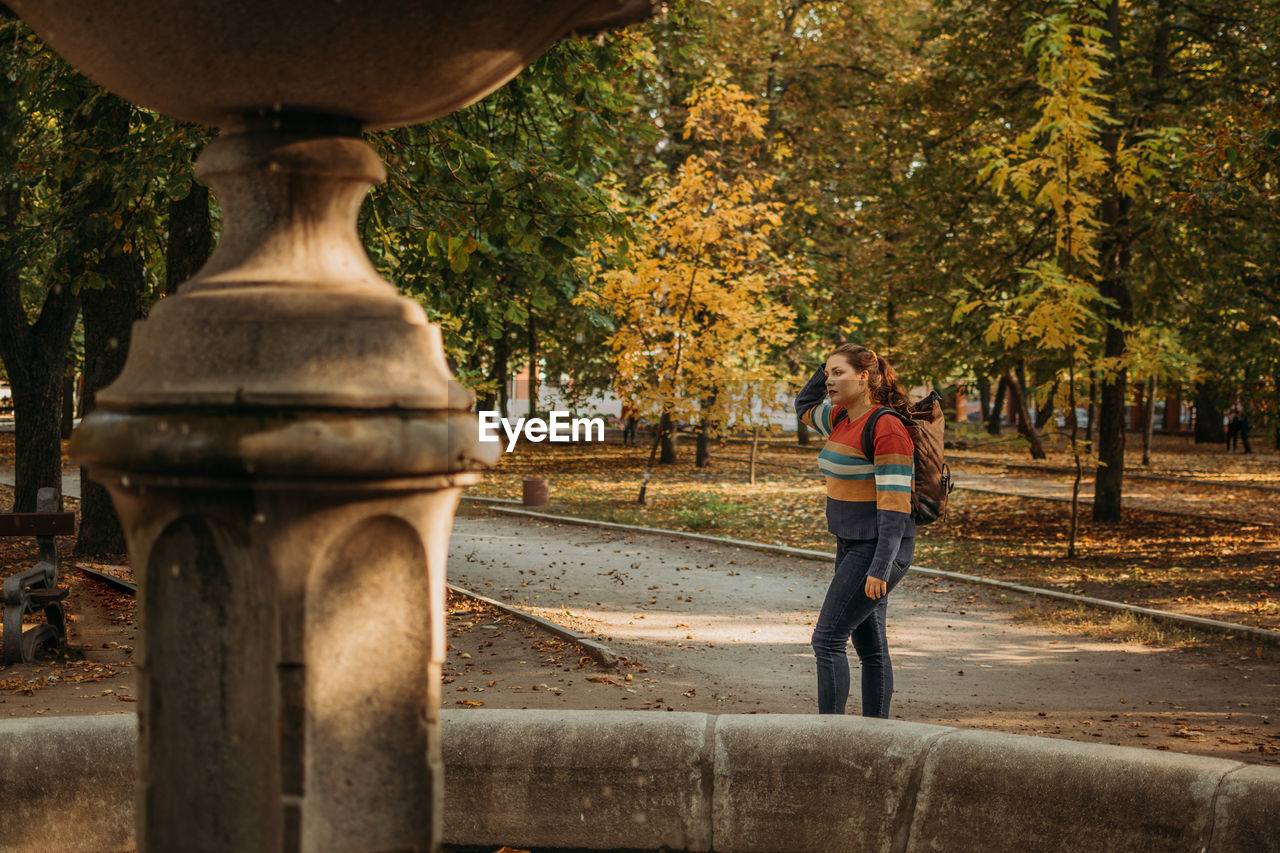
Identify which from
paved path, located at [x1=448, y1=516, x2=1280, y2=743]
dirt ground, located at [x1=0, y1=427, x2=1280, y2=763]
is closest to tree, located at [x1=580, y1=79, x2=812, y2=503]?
paved path, located at [x1=448, y1=516, x2=1280, y2=743]

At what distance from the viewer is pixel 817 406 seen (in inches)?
243

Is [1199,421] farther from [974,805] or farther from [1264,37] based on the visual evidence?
[974,805]

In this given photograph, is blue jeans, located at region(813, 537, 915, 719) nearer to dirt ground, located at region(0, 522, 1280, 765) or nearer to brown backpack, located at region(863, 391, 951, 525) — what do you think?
brown backpack, located at region(863, 391, 951, 525)

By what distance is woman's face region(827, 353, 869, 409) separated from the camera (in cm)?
545

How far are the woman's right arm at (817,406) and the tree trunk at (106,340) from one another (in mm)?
7881

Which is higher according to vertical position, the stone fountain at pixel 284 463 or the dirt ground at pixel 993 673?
the stone fountain at pixel 284 463

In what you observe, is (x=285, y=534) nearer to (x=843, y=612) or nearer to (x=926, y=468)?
(x=843, y=612)

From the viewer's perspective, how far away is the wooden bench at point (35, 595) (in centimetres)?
785

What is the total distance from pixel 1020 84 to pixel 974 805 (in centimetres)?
1475

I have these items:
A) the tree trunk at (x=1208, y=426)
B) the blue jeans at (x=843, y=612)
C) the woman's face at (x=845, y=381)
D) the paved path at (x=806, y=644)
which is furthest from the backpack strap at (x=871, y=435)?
the tree trunk at (x=1208, y=426)

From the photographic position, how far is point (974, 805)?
377 cm

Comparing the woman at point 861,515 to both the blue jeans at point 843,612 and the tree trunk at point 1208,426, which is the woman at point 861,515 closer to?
the blue jeans at point 843,612

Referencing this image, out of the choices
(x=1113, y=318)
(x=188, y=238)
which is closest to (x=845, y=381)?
(x=188, y=238)

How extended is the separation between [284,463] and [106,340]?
10907mm
